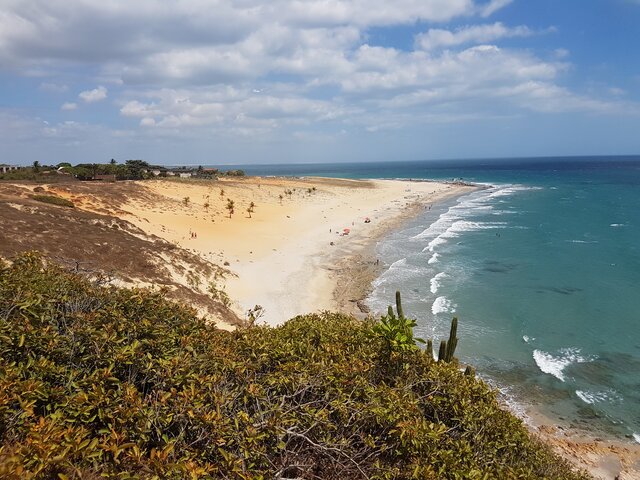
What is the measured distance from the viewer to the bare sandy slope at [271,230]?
2695cm

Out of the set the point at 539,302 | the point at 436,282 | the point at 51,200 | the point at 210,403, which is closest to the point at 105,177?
the point at 51,200

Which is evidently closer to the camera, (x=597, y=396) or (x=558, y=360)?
(x=597, y=396)

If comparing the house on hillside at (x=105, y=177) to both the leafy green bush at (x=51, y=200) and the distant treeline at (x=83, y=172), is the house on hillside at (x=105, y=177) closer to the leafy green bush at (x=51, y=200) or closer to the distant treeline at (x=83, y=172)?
the distant treeline at (x=83, y=172)

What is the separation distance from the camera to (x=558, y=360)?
20.6 m

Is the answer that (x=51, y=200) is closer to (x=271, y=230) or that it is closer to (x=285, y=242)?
(x=285, y=242)

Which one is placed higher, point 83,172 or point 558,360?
point 83,172

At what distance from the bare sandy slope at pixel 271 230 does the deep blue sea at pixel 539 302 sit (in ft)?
15.1

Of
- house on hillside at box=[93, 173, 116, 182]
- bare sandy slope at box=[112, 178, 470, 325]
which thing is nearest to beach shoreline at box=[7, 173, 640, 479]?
bare sandy slope at box=[112, 178, 470, 325]

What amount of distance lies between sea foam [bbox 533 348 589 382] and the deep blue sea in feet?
0.16

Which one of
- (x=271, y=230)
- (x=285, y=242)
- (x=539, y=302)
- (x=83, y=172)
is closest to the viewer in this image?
(x=539, y=302)

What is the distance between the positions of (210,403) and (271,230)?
1605 inches

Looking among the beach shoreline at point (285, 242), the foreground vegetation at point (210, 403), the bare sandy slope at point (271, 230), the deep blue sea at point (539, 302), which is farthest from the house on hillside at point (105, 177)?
the foreground vegetation at point (210, 403)

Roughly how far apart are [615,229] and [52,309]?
59.6 metres

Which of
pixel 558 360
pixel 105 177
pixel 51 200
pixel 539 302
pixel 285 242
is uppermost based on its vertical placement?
pixel 105 177
